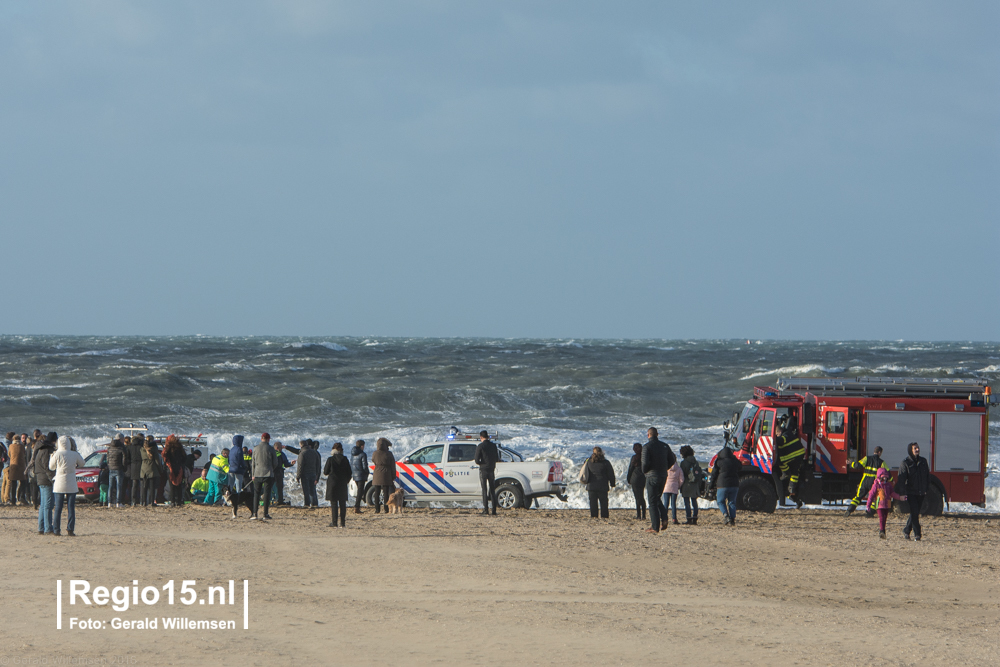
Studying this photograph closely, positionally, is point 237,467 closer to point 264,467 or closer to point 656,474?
point 264,467

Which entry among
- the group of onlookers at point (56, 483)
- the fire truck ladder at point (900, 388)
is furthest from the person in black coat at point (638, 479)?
the group of onlookers at point (56, 483)

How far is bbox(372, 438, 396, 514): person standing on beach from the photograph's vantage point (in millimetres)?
20328

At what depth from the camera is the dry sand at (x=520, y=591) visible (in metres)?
8.98

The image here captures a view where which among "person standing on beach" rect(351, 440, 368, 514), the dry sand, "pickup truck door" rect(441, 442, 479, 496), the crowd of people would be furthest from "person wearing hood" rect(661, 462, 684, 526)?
"person standing on beach" rect(351, 440, 368, 514)

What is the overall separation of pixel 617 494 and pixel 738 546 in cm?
977

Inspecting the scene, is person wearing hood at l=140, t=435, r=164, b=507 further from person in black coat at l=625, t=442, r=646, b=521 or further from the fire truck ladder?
the fire truck ladder

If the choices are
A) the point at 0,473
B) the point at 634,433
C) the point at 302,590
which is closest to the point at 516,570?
the point at 302,590

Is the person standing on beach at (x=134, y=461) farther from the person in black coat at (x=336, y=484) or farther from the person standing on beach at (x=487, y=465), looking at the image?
the person standing on beach at (x=487, y=465)

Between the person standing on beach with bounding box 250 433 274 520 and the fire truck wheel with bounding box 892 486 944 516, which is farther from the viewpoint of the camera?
the fire truck wheel with bounding box 892 486 944 516

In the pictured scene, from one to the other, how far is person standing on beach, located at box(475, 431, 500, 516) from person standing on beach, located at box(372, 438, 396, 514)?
74.1 inches

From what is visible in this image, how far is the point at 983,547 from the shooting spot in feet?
53.6

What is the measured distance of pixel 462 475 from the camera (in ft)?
71.3

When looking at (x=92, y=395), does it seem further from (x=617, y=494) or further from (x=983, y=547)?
(x=983, y=547)

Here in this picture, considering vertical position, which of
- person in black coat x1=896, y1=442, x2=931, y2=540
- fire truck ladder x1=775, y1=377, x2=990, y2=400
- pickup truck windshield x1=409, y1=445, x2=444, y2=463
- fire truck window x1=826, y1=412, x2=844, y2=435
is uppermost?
fire truck ladder x1=775, y1=377, x2=990, y2=400
